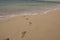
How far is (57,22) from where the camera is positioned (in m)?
1.47

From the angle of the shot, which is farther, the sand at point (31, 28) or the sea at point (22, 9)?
the sea at point (22, 9)

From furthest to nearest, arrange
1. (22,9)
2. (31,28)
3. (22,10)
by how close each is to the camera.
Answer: (22,9) < (22,10) < (31,28)

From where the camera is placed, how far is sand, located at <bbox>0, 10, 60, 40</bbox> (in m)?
1.20

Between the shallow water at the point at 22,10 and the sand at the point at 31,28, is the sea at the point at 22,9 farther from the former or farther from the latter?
the sand at the point at 31,28

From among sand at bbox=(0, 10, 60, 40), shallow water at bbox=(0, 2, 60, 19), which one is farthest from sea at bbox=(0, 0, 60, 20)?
sand at bbox=(0, 10, 60, 40)

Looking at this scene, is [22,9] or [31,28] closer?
[31,28]

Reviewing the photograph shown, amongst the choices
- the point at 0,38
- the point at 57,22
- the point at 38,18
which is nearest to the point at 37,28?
the point at 38,18

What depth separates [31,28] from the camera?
4.29ft

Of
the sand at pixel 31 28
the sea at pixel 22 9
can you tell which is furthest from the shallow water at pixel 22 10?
the sand at pixel 31 28

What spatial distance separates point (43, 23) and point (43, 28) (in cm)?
9

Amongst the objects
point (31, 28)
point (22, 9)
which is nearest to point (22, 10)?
point (22, 9)

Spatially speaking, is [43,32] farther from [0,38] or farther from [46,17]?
[0,38]

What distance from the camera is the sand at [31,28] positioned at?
1.20m

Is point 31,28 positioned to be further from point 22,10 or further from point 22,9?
point 22,9
